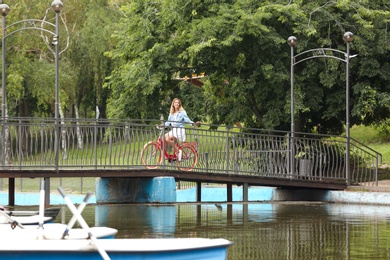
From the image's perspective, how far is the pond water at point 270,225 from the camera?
13148 mm

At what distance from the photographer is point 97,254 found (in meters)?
8.22

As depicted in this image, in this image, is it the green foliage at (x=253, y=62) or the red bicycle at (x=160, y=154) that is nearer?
the red bicycle at (x=160, y=154)

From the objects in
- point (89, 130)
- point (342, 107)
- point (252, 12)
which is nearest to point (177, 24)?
point (252, 12)

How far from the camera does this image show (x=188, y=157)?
2502cm

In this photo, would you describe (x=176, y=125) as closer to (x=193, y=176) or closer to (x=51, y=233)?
(x=193, y=176)

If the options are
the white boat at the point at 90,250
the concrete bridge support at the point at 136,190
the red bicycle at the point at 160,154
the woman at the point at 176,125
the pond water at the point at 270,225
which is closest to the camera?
the white boat at the point at 90,250

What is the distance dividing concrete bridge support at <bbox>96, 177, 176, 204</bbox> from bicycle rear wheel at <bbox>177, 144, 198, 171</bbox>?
1.04 meters

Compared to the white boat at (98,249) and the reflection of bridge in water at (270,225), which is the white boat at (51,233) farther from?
the reflection of bridge in water at (270,225)

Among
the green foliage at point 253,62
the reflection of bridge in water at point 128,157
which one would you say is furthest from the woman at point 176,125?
the green foliage at point 253,62

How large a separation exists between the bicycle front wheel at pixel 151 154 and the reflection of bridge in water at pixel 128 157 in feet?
0.70

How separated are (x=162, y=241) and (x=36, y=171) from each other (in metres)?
14.5

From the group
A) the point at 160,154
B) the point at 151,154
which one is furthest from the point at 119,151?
the point at 160,154

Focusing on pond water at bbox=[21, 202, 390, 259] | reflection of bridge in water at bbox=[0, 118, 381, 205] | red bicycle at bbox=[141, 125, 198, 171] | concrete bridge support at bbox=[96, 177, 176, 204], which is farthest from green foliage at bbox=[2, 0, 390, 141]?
pond water at bbox=[21, 202, 390, 259]

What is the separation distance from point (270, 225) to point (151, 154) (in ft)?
24.3
